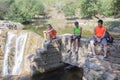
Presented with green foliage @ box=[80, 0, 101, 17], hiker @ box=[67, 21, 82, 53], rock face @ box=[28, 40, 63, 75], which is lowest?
rock face @ box=[28, 40, 63, 75]

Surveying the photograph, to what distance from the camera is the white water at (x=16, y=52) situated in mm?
20295

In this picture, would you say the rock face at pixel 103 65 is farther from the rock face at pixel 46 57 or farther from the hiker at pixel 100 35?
the rock face at pixel 46 57

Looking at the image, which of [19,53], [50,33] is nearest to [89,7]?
[19,53]

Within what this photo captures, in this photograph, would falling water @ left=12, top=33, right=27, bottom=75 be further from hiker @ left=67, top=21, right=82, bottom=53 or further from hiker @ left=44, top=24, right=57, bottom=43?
hiker @ left=67, top=21, right=82, bottom=53

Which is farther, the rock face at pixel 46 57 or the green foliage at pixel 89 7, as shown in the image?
the green foliage at pixel 89 7

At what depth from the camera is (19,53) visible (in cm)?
2077

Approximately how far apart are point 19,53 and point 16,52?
41 centimetres

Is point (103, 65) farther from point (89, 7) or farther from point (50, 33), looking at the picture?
point (89, 7)

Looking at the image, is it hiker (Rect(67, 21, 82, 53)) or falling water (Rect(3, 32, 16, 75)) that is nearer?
hiker (Rect(67, 21, 82, 53))

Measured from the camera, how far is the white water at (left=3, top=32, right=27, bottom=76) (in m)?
20.3

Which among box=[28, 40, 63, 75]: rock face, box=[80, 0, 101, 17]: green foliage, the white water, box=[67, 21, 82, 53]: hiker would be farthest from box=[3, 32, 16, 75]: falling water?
box=[80, 0, 101, 17]: green foliage

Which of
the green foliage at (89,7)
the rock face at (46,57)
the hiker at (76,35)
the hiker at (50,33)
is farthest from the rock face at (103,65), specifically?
the green foliage at (89,7)

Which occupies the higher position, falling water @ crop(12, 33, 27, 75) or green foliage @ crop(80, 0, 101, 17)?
green foliage @ crop(80, 0, 101, 17)

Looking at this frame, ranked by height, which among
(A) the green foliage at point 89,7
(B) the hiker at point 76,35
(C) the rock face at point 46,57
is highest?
(A) the green foliage at point 89,7
